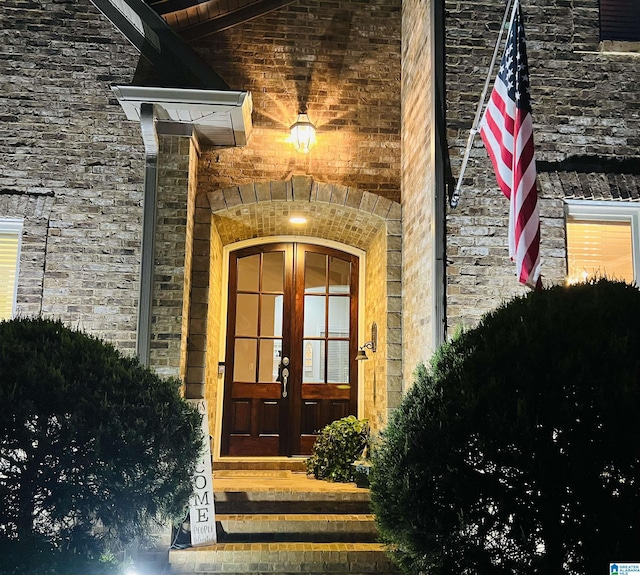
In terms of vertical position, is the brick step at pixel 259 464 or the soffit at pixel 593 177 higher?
the soffit at pixel 593 177

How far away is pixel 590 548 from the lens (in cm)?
256

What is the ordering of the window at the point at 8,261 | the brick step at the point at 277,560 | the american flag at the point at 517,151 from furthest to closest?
the window at the point at 8,261
the brick step at the point at 277,560
the american flag at the point at 517,151

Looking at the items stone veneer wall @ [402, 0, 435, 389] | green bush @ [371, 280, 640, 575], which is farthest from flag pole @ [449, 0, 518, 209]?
green bush @ [371, 280, 640, 575]

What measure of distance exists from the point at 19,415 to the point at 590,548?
A: 2.32 metres

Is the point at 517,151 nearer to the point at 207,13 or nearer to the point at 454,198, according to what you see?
the point at 454,198

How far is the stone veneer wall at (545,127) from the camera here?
535 cm

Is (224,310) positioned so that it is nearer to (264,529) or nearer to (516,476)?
(264,529)

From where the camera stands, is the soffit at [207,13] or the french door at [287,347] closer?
the soffit at [207,13]

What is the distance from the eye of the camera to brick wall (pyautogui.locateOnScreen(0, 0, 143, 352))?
A: 231 inches

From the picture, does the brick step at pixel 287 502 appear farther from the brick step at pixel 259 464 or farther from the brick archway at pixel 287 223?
the brick step at pixel 259 464

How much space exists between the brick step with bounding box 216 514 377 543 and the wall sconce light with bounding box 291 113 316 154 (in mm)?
3485

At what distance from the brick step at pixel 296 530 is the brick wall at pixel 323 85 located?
3.17 m

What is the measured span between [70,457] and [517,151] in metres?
3.11

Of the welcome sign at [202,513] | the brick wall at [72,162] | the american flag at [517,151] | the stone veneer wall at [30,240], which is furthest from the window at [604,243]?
the stone veneer wall at [30,240]
